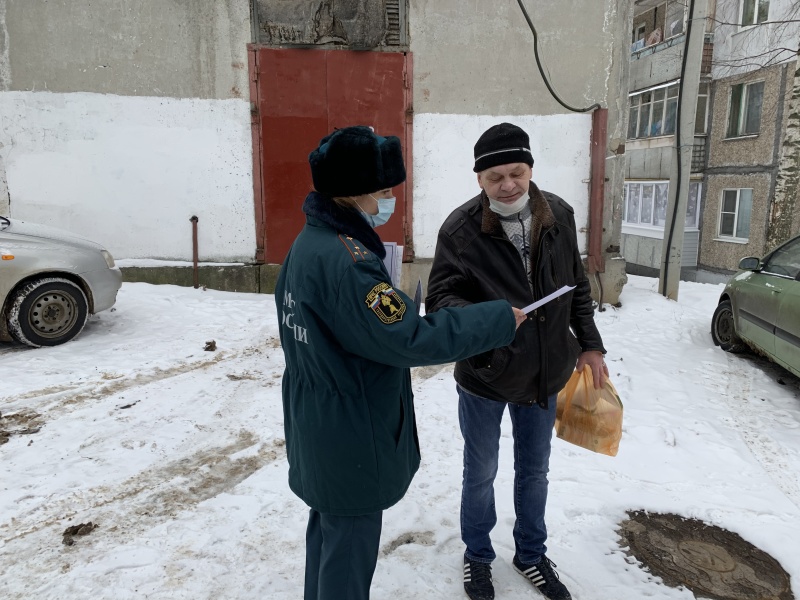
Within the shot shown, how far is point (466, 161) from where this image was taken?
27.4 feet

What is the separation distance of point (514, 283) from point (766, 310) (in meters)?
4.51

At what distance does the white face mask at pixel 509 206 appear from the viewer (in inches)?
96.2

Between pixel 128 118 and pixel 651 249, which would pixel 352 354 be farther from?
pixel 651 249

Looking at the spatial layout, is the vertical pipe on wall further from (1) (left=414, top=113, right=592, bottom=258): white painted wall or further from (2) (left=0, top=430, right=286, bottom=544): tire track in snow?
Result: (2) (left=0, top=430, right=286, bottom=544): tire track in snow

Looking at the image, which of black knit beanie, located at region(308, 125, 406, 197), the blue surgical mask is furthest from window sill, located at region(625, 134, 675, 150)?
black knit beanie, located at region(308, 125, 406, 197)

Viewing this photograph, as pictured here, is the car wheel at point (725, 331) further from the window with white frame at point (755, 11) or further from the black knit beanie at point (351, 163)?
the window with white frame at point (755, 11)

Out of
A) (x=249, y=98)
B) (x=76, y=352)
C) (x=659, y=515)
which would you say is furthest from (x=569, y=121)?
(x=76, y=352)

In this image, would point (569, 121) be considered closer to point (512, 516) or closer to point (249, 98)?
point (249, 98)

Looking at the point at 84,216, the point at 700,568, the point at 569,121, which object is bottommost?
the point at 700,568

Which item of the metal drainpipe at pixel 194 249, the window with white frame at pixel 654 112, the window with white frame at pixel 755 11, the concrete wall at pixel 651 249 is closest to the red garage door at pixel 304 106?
the metal drainpipe at pixel 194 249

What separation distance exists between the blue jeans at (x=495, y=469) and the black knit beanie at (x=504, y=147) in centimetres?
103

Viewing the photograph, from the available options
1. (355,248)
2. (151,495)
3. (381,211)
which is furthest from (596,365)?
(151,495)

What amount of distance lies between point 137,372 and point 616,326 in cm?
580

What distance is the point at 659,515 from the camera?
330cm
